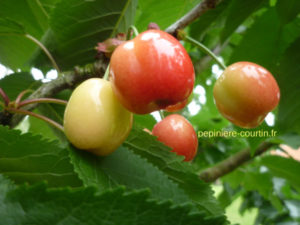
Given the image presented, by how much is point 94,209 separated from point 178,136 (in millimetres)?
447

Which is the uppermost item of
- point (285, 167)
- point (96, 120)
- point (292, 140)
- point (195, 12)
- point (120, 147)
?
point (195, 12)

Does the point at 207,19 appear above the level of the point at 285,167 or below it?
above

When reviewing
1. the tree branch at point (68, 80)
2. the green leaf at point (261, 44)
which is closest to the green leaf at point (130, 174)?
the tree branch at point (68, 80)

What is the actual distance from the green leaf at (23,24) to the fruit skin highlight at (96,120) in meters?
0.73

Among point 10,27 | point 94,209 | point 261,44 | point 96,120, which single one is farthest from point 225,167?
point 94,209

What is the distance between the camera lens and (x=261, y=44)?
1.23 m

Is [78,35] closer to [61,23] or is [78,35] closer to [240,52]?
[61,23]

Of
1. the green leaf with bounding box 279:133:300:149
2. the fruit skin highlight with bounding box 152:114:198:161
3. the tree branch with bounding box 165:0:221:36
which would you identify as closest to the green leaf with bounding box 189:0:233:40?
the tree branch with bounding box 165:0:221:36

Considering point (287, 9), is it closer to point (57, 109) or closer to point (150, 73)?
point (150, 73)

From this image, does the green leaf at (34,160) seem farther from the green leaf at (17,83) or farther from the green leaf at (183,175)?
the green leaf at (17,83)

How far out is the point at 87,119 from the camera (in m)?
0.67

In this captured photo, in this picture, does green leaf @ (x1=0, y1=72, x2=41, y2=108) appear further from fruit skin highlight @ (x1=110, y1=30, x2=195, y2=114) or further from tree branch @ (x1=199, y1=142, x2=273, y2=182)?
tree branch @ (x1=199, y1=142, x2=273, y2=182)

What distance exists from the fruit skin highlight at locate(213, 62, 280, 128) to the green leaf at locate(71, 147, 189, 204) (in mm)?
214

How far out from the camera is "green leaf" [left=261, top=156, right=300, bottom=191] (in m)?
1.96
